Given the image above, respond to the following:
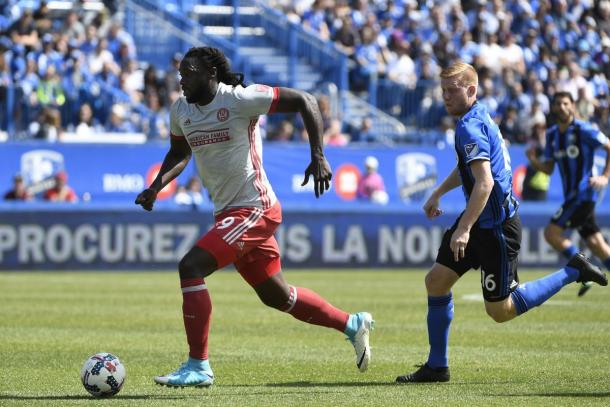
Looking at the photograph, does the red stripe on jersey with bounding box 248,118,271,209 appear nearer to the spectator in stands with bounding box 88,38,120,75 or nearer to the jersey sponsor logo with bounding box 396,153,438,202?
the jersey sponsor logo with bounding box 396,153,438,202

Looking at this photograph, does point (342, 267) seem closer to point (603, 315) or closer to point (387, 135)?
point (387, 135)

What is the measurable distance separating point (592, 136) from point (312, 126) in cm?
778

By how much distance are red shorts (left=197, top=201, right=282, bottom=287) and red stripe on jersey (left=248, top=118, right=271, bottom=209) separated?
0.08 metres

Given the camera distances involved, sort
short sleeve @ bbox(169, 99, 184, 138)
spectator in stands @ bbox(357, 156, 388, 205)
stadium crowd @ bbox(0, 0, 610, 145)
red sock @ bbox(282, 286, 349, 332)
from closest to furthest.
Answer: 1. short sleeve @ bbox(169, 99, 184, 138)
2. red sock @ bbox(282, 286, 349, 332)
3. spectator in stands @ bbox(357, 156, 388, 205)
4. stadium crowd @ bbox(0, 0, 610, 145)

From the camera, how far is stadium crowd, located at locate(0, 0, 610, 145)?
2562cm

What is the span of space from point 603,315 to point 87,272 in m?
10.7

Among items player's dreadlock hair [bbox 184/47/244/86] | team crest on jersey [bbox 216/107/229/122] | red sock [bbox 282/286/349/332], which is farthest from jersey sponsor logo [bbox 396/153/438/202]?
team crest on jersey [bbox 216/107/229/122]

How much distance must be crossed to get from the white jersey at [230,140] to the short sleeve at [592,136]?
7619mm

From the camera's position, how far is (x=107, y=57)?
27.1 m

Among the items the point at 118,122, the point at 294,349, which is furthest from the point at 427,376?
the point at 118,122

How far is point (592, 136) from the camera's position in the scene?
15234mm

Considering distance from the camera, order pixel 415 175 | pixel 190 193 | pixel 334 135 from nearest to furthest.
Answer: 1. pixel 190 193
2. pixel 415 175
3. pixel 334 135

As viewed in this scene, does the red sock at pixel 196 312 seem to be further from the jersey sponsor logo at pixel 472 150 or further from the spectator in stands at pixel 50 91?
the spectator in stands at pixel 50 91

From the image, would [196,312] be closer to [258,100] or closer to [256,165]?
[256,165]
